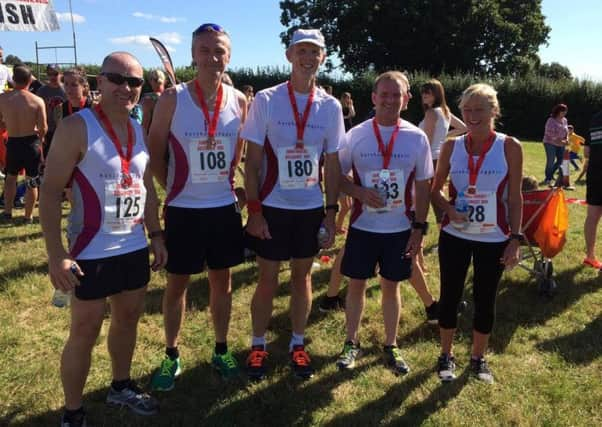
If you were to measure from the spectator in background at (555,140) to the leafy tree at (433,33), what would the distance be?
73.0ft

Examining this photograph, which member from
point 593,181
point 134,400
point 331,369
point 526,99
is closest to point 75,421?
point 134,400

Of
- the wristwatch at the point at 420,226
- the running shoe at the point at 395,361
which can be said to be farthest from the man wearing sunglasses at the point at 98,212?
the running shoe at the point at 395,361

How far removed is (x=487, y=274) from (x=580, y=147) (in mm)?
12860

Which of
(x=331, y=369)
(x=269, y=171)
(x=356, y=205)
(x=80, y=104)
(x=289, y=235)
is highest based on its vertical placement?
(x=80, y=104)

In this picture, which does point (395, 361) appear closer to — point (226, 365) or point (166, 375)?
point (226, 365)

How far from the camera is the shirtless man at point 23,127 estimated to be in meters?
6.45

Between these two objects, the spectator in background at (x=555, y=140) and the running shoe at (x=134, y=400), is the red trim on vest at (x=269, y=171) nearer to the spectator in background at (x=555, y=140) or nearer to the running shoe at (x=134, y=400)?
the running shoe at (x=134, y=400)

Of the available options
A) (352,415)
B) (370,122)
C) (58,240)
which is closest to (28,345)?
(58,240)

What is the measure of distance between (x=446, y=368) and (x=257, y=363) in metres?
1.33

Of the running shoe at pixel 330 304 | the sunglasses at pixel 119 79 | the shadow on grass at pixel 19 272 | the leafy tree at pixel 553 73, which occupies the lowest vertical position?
the running shoe at pixel 330 304

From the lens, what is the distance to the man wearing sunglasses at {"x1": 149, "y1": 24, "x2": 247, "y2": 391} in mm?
2768

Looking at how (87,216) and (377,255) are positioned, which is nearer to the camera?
(87,216)

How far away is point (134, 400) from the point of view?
2902 millimetres

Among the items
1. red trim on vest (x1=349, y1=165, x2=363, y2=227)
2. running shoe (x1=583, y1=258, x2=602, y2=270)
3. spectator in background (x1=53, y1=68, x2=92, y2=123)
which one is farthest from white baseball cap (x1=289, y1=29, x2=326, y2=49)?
running shoe (x1=583, y1=258, x2=602, y2=270)
